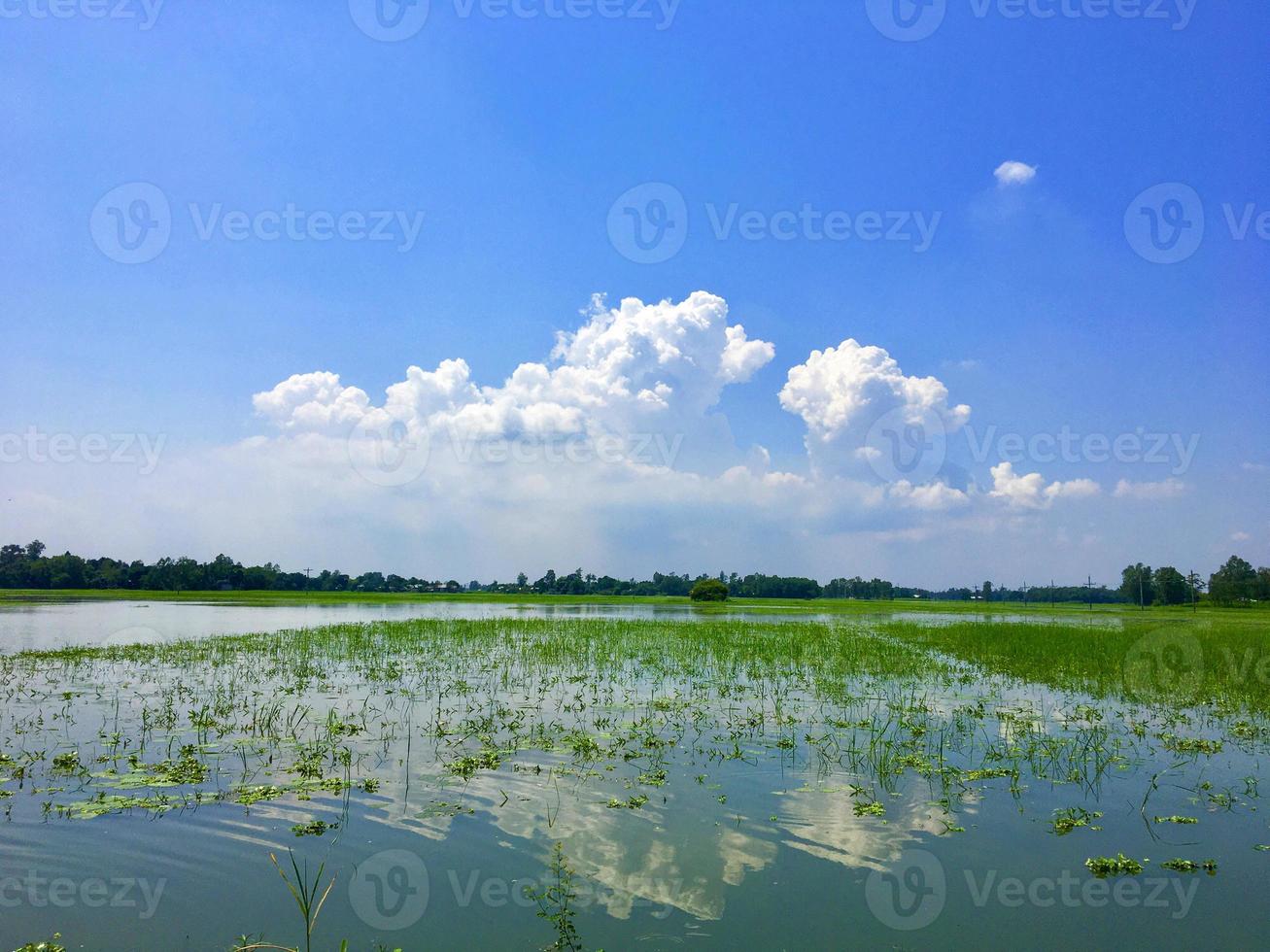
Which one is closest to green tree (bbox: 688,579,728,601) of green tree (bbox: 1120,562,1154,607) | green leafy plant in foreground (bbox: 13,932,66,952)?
green tree (bbox: 1120,562,1154,607)

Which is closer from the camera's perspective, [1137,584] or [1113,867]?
[1113,867]

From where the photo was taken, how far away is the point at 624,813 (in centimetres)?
845

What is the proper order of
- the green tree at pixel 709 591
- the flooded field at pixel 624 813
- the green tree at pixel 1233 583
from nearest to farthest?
the flooded field at pixel 624 813
the green tree at pixel 709 591
the green tree at pixel 1233 583

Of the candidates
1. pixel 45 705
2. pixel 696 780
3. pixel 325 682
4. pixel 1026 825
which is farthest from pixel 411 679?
pixel 1026 825

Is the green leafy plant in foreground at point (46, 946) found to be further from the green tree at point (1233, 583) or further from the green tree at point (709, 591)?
the green tree at point (1233, 583)

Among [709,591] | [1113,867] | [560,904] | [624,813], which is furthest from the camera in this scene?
[709,591]

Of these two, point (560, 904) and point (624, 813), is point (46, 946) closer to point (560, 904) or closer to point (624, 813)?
point (560, 904)

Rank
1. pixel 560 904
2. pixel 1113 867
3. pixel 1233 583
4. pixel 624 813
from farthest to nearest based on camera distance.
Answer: pixel 1233 583 → pixel 624 813 → pixel 1113 867 → pixel 560 904

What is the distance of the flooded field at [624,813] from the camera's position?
6.02 metres

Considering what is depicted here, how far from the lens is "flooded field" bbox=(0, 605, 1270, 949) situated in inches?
237

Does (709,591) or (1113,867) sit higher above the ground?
(1113,867)

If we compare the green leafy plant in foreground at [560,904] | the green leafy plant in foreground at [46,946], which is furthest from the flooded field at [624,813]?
the green leafy plant in foreground at [46,946]

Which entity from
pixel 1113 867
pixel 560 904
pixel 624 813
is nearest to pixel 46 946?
pixel 560 904

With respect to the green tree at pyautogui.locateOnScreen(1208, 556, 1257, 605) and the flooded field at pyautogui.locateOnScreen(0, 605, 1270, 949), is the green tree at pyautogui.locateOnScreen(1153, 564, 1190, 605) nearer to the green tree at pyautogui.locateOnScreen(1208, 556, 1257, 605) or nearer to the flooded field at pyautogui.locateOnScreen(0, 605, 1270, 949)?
the green tree at pyautogui.locateOnScreen(1208, 556, 1257, 605)
